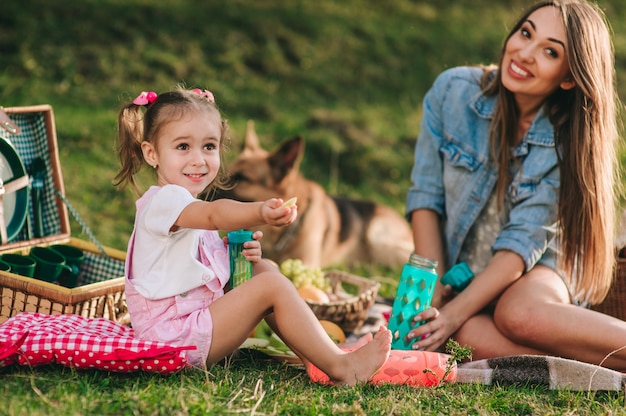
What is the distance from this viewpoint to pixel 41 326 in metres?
2.57

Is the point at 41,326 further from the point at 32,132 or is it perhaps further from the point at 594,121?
the point at 594,121

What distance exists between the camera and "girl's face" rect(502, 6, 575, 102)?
11.0ft

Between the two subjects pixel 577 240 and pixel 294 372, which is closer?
pixel 294 372

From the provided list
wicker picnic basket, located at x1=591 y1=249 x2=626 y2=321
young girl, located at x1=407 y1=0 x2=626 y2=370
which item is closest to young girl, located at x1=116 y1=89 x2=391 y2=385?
young girl, located at x1=407 y1=0 x2=626 y2=370

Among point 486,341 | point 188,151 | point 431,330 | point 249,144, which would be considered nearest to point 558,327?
point 486,341

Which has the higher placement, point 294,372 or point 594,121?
point 594,121

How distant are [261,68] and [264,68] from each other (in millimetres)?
36

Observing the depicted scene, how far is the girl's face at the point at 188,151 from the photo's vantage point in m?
2.60

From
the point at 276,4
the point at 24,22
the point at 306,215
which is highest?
the point at 276,4

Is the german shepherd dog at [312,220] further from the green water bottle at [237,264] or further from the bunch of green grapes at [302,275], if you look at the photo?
the green water bottle at [237,264]

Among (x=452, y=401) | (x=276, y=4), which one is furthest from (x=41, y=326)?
(x=276, y=4)

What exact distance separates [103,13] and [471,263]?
6047mm

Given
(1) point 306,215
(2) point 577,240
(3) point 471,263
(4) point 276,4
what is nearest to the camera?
(2) point 577,240

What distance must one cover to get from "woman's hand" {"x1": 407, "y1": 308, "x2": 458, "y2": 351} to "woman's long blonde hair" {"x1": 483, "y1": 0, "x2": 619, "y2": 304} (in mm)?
702
